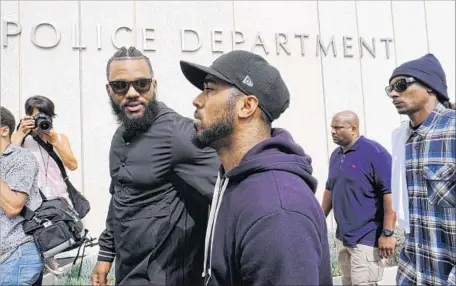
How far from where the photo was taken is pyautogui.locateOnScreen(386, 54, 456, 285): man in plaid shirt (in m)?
2.42

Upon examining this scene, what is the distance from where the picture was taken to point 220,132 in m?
1.56

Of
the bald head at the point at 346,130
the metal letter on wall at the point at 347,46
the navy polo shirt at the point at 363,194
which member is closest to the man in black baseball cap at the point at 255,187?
the navy polo shirt at the point at 363,194

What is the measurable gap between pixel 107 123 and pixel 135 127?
3551 millimetres

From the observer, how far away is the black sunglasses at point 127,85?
2.49 metres

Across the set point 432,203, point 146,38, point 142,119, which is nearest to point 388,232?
point 432,203

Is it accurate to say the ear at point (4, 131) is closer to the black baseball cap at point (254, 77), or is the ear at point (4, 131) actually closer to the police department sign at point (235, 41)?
the black baseball cap at point (254, 77)

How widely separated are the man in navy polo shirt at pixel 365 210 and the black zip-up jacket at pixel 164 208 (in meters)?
2.04

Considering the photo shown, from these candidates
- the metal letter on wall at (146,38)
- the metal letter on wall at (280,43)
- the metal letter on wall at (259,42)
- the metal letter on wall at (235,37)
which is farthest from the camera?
the metal letter on wall at (280,43)

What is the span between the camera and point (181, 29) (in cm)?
627

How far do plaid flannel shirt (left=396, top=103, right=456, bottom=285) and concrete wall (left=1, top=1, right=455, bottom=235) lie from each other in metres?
3.90

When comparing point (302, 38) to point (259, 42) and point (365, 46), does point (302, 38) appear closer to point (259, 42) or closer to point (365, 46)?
Result: point (259, 42)

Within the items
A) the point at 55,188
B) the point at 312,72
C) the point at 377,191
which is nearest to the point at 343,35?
the point at 312,72

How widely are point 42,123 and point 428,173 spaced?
2.86m

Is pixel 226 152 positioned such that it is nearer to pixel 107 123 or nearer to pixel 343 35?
pixel 107 123
